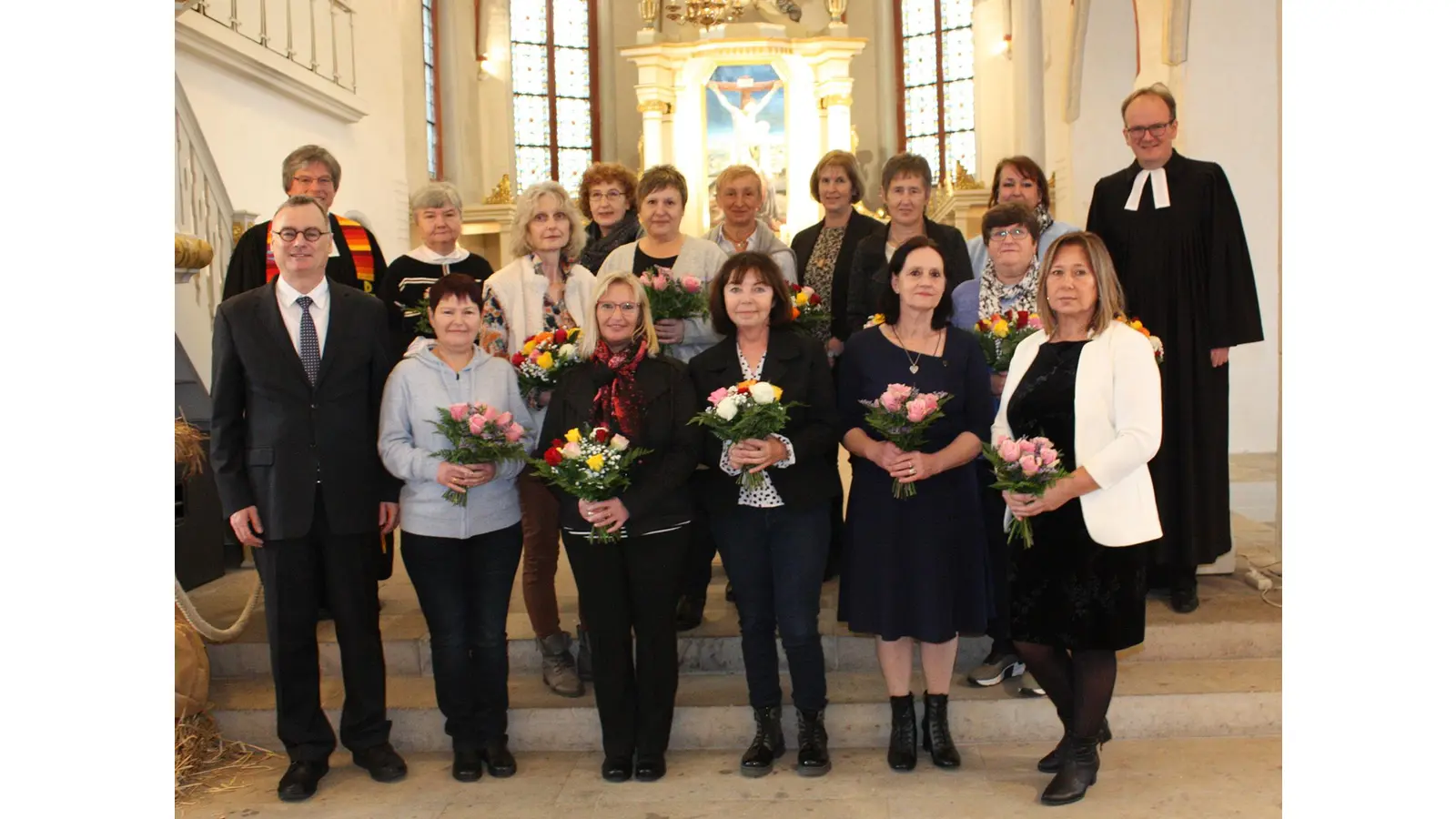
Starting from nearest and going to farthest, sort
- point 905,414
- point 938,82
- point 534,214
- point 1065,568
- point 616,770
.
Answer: point 1065,568, point 905,414, point 616,770, point 534,214, point 938,82

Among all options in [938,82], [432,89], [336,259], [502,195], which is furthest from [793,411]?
[938,82]

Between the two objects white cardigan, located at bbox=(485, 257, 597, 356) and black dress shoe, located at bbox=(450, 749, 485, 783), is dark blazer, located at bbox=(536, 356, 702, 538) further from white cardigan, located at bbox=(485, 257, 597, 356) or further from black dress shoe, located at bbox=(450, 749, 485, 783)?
black dress shoe, located at bbox=(450, 749, 485, 783)

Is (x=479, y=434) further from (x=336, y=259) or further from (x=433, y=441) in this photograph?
(x=336, y=259)

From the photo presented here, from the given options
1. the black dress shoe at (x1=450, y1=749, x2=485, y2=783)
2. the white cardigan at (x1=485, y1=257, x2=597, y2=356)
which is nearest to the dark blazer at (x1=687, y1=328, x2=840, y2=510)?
the white cardigan at (x1=485, y1=257, x2=597, y2=356)

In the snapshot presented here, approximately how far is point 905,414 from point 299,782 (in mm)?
2161

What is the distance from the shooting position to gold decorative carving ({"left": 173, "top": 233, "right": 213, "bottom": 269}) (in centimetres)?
547

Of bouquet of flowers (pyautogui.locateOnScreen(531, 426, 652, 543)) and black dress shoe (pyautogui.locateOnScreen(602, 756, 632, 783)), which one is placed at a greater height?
bouquet of flowers (pyautogui.locateOnScreen(531, 426, 652, 543))

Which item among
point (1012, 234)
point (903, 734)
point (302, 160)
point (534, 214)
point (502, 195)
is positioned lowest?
point (903, 734)

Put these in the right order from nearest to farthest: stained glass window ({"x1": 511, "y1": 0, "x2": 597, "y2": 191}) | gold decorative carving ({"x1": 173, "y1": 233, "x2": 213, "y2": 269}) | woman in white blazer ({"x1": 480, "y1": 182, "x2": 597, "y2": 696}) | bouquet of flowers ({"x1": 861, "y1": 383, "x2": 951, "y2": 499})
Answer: bouquet of flowers ({"x1": 861, "y1": 383, "x2": 951, "y2": 499})
woman in white blazer ({"x1": 480, "y1": 182, "x2": 597, "y2": 696})
gold decorative carving ({"x1": 173, "y1": 233, "x2": 213, "y2": 269})
stained glass window ({"x1": 511, "y1": 0, "x2": 597, "y2": 191})

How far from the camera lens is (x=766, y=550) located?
3.79 meters

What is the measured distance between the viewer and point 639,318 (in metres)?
3.82

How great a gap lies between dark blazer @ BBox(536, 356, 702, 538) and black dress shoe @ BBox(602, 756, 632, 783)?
2.46 feet

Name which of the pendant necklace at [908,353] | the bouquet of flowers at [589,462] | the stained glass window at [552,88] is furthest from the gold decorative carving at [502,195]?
the bouquet of flowers at [589,462]

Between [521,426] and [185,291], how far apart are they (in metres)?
3.95
